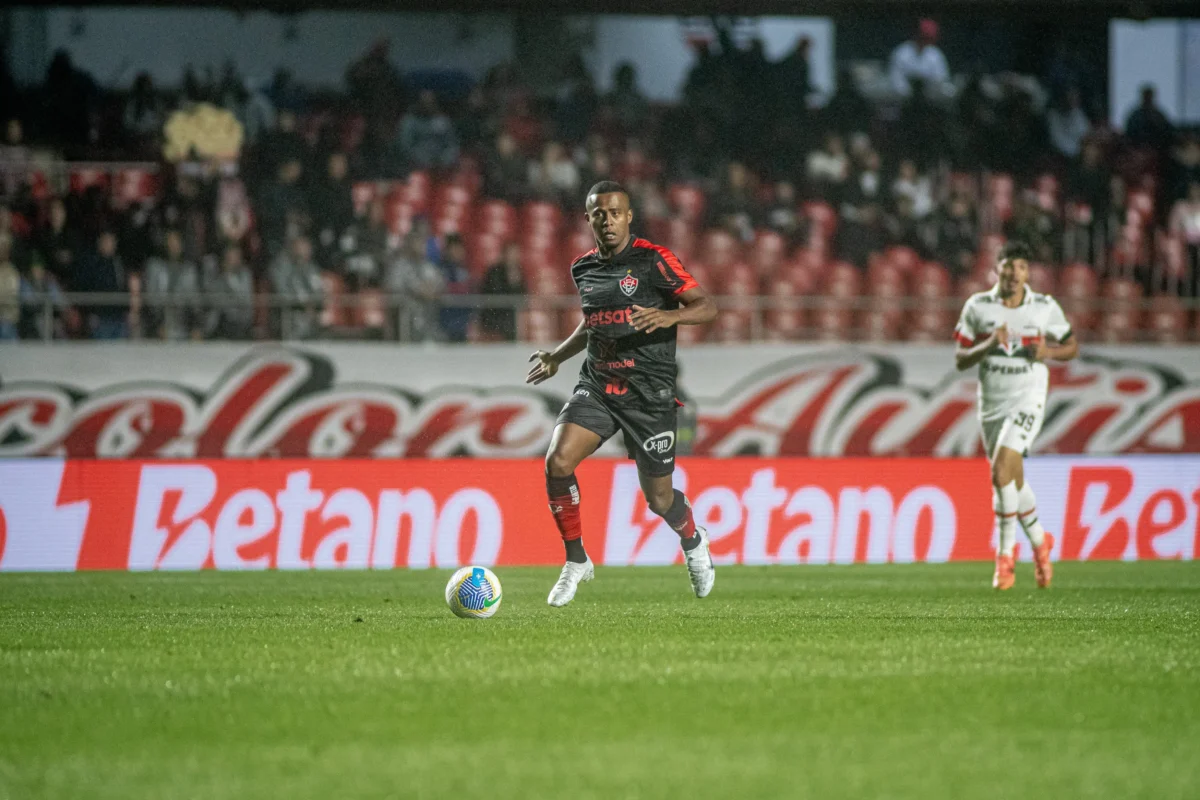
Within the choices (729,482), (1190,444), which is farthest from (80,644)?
(1190,444)

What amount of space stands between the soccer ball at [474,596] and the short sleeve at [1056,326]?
4.60 m

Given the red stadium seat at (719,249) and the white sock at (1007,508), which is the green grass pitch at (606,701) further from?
the red stadium seat at (719,249)

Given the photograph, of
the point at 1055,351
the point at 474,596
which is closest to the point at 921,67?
the point at 1055,351

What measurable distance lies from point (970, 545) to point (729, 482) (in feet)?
7.46

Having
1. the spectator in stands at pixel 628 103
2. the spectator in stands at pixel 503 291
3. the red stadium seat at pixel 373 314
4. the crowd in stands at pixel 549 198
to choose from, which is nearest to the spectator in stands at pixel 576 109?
the crowd in stands at pixel 549 198

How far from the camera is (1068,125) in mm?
22844

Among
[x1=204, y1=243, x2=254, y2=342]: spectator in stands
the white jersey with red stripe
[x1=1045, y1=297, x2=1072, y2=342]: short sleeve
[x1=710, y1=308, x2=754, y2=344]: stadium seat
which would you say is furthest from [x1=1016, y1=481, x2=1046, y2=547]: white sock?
[x1=204, y1=243, x2=254, y2=342]: spectator in stands

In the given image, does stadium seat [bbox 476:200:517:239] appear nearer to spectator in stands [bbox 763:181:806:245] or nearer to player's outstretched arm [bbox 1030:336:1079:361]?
spectator in stands [bbox 763:181:806:245]

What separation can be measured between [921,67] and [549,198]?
604cm

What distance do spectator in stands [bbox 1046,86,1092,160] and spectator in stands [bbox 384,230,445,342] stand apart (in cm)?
907

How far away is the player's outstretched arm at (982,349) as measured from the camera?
10.7 metres

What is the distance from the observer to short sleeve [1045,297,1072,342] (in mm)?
11000

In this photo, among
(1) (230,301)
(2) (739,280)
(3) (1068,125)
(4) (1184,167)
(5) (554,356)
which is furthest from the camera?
(3) (1068,125)

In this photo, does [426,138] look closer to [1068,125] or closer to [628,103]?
[628,103]
